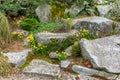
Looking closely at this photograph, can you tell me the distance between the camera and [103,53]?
583 centimetres

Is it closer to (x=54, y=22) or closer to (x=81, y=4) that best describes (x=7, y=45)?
(x=54, y=22)

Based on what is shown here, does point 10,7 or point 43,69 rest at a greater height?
point 10,7

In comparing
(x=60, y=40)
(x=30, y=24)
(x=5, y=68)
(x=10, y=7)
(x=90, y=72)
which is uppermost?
(x=10, y=7)

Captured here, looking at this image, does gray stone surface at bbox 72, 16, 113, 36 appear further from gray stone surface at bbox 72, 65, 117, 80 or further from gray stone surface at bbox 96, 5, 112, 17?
gray stone surface at bbox 72, 65, 117, 80

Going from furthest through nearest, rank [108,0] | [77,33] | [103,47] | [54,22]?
[108,0]
[54,22]
[77,33]
[103,47]

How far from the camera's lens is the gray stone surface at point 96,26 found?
6.64 m

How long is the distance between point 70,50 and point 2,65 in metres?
1.47

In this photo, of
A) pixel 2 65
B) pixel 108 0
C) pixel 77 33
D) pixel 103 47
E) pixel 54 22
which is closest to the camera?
pixel 2 65

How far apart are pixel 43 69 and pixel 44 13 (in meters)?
2.09

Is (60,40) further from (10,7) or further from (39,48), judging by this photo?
(10,7)

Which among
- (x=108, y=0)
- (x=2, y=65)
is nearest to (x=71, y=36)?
(x=2, y=65)

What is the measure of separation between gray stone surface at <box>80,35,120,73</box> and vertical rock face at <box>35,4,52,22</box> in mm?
1589

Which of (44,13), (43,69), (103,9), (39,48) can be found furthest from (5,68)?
(103,9)

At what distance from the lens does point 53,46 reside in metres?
6.22
